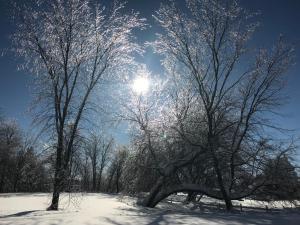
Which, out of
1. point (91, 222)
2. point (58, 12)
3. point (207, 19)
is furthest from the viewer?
point (207, 19)

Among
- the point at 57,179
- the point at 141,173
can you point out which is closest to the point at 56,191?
the point at 57,179

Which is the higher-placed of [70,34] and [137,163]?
[70,34]

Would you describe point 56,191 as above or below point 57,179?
below

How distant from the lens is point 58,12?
17.2 m

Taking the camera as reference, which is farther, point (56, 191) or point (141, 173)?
point (141, 173)

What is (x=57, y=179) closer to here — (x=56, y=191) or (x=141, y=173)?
(x=56, y=191)

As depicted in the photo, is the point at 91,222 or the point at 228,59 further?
the point at 228,59

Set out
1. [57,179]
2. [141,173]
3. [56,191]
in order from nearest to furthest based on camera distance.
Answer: [56,191], [57,179], [141,173]

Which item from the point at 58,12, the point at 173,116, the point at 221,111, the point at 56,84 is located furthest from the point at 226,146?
the point at 58,12

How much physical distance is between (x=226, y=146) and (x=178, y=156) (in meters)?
2.80

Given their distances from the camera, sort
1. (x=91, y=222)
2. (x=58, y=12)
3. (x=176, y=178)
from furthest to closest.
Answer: (x=176, y=178) → (x=58, y=12) → (x=91, y=222)

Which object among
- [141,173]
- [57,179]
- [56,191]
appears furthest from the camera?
[141,173]

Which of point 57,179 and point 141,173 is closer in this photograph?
point 57,179

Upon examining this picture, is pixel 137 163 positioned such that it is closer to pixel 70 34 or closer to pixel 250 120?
pixel 250 120
